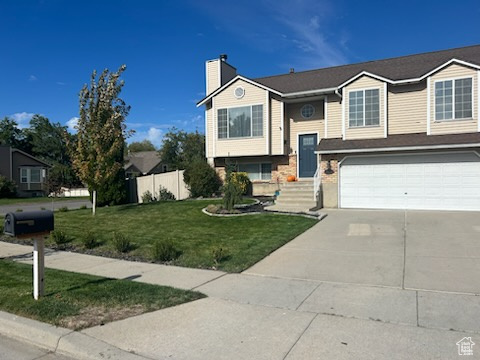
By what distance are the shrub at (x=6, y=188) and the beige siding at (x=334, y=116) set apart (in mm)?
32955

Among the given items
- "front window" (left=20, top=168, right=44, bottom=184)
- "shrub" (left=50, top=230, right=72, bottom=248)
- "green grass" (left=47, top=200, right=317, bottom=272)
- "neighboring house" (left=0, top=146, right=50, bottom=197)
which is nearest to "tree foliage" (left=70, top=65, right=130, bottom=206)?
"green grass" (left=47, top=200, right=317, bottom=272)

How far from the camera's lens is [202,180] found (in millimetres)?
20766

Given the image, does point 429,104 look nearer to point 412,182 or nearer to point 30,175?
point 412,182

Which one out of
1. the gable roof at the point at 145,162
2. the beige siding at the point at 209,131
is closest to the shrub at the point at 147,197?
the beige siding at the point at 209,131

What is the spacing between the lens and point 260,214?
44.3ft

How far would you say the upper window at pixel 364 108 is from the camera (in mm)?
17047

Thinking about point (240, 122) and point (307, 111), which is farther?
point (240, 122)

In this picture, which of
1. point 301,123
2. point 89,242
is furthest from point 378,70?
point 89,242

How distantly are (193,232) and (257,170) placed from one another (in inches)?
434

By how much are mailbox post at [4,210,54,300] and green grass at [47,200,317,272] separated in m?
2.94

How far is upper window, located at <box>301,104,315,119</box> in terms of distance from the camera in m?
20.4

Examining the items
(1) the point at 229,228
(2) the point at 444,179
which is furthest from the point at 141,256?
(2) the point at 444,179

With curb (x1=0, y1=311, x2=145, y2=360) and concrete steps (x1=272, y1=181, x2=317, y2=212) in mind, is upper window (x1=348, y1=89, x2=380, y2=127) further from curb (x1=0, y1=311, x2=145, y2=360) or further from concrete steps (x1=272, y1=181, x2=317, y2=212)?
curb (x1=0, y1=311, x2=145, y2=360)

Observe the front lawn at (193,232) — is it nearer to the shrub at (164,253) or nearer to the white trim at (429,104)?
the shrub at (164,253)
